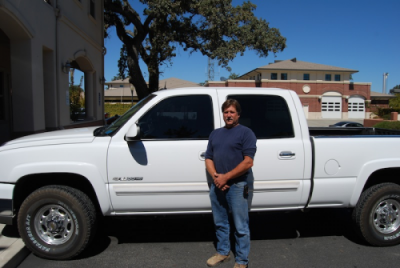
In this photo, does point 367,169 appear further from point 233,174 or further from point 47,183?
point 47,183

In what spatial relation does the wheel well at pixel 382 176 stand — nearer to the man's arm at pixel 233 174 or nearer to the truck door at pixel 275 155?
the truck door at pixel 275 155

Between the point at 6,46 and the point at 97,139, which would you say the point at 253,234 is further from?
the point at 6,46

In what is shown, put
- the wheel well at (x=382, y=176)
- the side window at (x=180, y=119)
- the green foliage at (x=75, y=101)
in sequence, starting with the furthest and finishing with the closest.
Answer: the green foliage at (x=75, y=101), the wheel well at (x=382, y=176), the side window at (x=180, y=119)

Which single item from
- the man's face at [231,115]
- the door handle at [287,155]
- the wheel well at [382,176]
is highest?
the man's face at [231,115]

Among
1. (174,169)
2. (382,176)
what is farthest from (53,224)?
(382,176)

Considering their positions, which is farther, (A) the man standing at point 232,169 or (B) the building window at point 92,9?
(B) the building window at point 92,9

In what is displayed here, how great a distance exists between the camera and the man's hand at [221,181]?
11.1ft

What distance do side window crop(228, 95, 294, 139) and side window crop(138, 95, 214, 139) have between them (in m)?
0.40

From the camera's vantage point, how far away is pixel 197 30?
1498 centimetres

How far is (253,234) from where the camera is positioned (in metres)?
4.72

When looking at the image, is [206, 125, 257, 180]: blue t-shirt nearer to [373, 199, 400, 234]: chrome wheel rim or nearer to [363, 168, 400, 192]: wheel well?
[363, 168, 400, 192]: wheel well

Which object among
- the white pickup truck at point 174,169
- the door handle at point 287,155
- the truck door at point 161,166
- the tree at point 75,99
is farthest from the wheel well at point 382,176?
the tree at point 75,99

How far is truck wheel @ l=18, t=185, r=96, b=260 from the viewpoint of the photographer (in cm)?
371

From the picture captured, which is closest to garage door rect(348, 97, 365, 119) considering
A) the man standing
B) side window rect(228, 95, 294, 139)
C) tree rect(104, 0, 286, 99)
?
tree rect(104, 0, 286, 99)
